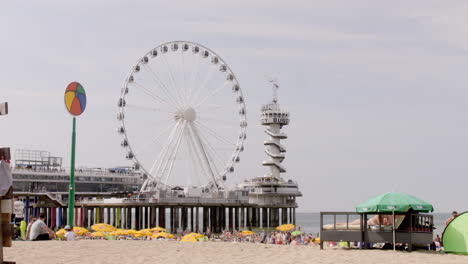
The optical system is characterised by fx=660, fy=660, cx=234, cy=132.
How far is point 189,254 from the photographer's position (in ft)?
49.0

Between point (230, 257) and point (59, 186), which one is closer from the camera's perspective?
point (230, 257)

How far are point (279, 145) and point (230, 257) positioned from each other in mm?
62447

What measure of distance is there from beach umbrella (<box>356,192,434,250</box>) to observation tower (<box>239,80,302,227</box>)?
179 ft

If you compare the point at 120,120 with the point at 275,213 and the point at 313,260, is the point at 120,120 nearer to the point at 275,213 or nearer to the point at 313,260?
the point at 275,213

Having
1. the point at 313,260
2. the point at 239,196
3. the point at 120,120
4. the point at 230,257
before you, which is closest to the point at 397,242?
the point at 313,260

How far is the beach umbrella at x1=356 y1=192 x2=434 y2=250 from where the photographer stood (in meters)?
16.4

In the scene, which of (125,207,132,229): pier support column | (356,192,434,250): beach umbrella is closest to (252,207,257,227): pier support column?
(125,207,132,229): pier support column

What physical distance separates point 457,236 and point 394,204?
6.43 ft

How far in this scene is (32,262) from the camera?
492 inches

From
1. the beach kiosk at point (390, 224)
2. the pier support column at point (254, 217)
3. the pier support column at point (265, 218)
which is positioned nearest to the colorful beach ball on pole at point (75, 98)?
the beach kiosk at point (390, 224)

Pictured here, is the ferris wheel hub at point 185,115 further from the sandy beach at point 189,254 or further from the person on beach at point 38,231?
the sandy beach at point 189,254

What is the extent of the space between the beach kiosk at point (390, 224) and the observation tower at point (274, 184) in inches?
2125

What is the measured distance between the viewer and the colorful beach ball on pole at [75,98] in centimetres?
2473

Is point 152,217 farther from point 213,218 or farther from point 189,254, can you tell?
point 189,254
